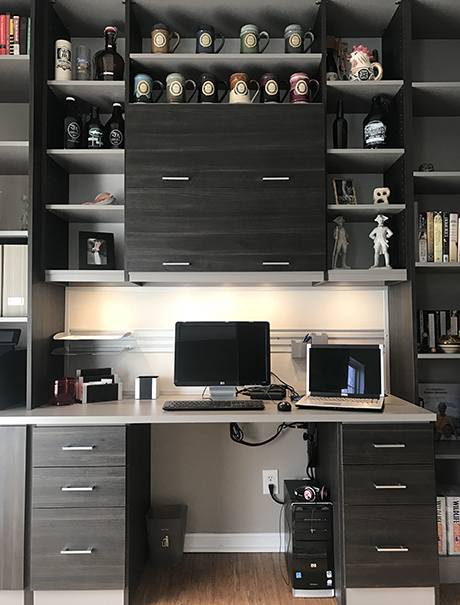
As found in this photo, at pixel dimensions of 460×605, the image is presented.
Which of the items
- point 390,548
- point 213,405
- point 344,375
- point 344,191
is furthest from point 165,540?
point 344,191

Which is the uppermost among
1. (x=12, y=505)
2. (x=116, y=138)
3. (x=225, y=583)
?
(x=116, y=138)

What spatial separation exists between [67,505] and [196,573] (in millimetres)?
826

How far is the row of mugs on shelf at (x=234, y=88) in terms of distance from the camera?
2422 mm

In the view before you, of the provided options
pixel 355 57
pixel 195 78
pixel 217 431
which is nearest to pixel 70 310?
pixel 217 431

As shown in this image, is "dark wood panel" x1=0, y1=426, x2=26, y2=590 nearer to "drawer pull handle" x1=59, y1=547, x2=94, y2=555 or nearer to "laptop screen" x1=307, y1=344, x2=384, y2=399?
"drawer pull handle" x1=59, y1=547, x2=94, y2=555

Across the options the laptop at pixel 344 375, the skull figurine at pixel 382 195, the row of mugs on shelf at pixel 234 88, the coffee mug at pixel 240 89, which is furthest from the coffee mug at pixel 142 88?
the laptop at pixel 344 375

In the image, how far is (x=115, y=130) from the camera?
246cm

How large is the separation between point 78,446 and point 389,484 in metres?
1.30

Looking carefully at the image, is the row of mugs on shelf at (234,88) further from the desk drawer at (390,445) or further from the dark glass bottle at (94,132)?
the desk drawer at (390,445)

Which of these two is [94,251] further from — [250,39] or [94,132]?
[250,39]

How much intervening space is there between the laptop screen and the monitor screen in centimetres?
24

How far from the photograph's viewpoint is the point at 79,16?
2.53 metres

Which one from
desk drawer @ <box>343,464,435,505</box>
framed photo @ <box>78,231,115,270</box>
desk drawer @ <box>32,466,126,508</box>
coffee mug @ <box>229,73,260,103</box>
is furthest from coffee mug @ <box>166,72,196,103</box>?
desk drawer @ <box>343,464,435,505</box>

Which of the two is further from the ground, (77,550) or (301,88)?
(301,88)
